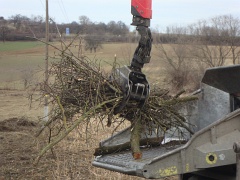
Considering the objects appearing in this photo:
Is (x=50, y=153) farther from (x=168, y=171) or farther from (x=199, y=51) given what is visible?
(x=199, y=51)

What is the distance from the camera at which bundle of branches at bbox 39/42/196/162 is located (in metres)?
4.30

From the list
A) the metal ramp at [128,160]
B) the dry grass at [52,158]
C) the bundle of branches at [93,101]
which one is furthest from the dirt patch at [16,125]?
the metal ramp at [128,160]

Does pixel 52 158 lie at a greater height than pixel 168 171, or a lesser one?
lesser

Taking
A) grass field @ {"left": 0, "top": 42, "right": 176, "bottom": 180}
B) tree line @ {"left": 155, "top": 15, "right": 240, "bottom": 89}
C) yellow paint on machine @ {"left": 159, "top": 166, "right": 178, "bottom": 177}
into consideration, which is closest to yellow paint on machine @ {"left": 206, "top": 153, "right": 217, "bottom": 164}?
yellow paint on machine @ {"left": 159, "top": 166, "right": 178, "bottom": 177}

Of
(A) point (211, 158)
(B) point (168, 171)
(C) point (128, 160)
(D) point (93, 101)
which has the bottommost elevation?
(C) point (128, 160)

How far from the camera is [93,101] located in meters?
4.30

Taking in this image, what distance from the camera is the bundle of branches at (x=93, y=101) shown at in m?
4.30

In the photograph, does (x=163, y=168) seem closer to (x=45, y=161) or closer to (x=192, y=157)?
(x=192, y=157)

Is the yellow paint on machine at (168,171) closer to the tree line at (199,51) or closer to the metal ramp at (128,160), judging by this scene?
the metal ramp at (128,160)

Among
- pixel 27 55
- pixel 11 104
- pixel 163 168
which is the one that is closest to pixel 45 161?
→ pixel 163 168

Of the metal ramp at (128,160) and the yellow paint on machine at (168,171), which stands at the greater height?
the yellow paint on machine at (168,171)

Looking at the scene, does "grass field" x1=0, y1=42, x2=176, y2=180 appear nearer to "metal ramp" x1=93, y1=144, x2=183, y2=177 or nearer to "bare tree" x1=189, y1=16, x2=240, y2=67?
"metal ramp" x1=93, y1=144, x2=183, y2=177

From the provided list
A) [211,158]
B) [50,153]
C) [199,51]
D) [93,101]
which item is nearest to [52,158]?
[50,153]

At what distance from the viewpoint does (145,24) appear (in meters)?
4.02
